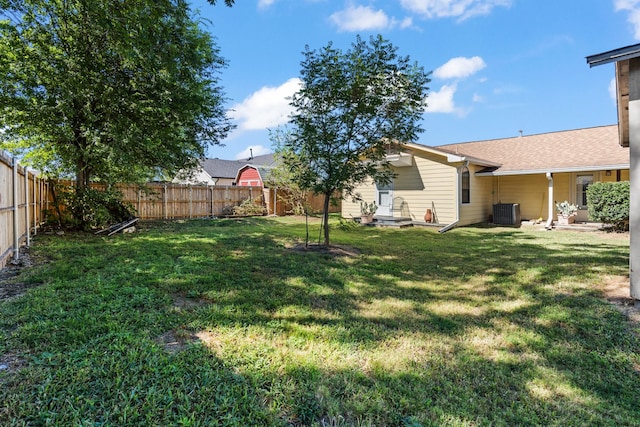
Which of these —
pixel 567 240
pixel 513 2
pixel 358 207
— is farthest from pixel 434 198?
pixel 513 2

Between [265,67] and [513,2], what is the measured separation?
27.1 feet

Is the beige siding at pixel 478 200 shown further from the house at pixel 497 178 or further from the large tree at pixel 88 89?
the large tree at pixel 88 89

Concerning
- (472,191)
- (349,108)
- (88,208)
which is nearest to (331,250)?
(349,108)

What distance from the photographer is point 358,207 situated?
15828mm

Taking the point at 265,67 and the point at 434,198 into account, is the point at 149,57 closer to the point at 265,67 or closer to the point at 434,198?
the point at 265,67

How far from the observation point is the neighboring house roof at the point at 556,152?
11531 millimetres

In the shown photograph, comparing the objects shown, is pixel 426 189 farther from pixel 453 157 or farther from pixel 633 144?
pixel 633 144

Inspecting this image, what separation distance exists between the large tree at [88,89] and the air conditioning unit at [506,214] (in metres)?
11.9

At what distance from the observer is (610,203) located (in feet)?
34.9

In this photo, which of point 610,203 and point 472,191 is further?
point 472,191

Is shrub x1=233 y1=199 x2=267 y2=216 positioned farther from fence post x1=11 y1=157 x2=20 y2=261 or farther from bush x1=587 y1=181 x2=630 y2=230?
bush x1=587 y1=181 x2=630 y2=230

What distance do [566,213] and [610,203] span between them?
1.66 meters

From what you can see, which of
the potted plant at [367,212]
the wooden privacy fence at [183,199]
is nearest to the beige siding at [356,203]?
the potted plant at [367,212]

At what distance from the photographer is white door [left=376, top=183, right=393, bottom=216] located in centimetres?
1463
